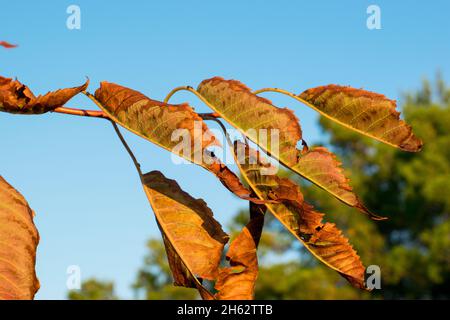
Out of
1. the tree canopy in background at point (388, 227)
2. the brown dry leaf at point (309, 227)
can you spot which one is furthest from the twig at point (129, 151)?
the tree canopy in background at point (388, 227)

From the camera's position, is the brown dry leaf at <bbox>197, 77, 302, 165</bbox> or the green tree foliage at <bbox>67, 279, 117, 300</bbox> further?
the green tree foliage at <bbox>67, 279, 117, 300</bbox>

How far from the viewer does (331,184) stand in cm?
97

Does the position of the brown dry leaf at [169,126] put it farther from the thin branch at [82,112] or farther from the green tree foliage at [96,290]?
the green tree foliage at [96,290]

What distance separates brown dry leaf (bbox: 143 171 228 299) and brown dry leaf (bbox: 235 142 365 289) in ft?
0.30

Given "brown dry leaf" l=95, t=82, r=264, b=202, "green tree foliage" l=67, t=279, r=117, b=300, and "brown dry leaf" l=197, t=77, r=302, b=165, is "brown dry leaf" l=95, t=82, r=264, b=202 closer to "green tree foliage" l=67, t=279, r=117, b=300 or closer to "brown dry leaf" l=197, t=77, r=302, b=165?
"brown dry leaf" l=197, t=77, r=302, b=165

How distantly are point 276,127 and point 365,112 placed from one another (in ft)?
0.56

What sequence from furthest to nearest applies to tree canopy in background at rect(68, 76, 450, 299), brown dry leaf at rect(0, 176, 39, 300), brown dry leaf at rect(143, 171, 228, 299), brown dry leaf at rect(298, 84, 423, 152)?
tree canopy in background at rect(68, 76, 450, 299), brown dry leaf at rect(298, 84, 423, 152), brown dry leaf at rect(143, 171, 228, 299), brown dry leaf at rect(0, 176, 39, 300)

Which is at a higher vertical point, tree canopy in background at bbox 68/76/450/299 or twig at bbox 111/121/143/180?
twig at bbox 111/121/143/180

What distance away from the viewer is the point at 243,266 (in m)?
1.01

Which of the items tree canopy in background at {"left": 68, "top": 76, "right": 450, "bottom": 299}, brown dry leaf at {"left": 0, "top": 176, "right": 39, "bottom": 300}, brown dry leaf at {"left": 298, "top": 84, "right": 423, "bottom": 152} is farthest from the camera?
tree canopy in background at {"left": 68, "top": 76, "right": 450, "bottom": 299}

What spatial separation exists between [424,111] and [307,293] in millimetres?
7250

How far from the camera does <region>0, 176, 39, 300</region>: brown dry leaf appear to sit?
79 centimetres

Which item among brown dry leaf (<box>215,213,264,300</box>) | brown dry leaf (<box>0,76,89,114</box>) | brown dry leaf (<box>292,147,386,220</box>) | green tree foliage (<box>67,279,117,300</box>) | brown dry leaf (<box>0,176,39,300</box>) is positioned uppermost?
brown dry leaf (<box>0,76,89,114</box>)

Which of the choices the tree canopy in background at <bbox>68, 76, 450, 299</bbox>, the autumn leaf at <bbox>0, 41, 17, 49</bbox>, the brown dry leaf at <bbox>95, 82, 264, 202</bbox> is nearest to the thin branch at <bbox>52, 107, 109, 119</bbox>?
the brown dry leaf at <bbox>95, 82, 264, 202</bbox>
